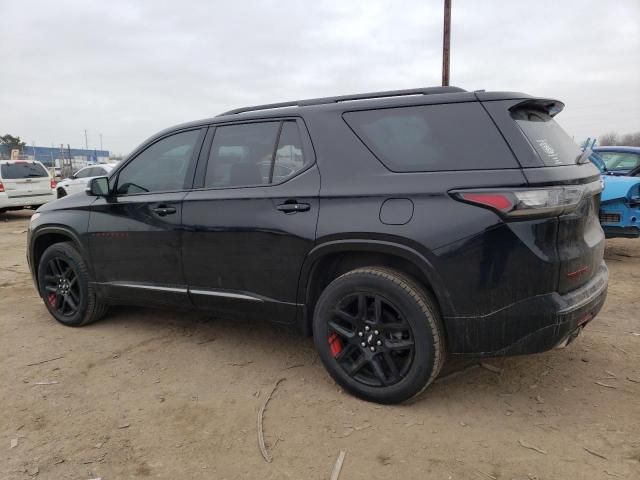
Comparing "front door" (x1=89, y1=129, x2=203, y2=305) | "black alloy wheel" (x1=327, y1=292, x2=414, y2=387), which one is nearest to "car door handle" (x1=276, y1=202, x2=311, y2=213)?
"black alloy wheel" (x1=327, y1=292, x2=414, y2=387)

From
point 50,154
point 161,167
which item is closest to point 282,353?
point 161,167

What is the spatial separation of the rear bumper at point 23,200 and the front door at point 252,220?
38.7 feet

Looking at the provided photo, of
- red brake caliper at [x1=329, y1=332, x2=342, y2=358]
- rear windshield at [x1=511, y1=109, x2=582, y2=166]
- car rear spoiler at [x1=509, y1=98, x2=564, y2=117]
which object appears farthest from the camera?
red brake caliper at [x1=329, y1=332, x2=342, y2=358]

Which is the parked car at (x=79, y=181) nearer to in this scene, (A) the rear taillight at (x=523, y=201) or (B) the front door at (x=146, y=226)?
(B) the front door at (x=146, y=226)

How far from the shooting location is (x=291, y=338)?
13.4ft

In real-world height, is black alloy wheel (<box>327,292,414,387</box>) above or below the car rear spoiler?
below

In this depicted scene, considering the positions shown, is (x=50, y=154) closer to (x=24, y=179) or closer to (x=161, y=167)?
(x=24, y=179)

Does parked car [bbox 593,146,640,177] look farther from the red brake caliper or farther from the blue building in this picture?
the blue building

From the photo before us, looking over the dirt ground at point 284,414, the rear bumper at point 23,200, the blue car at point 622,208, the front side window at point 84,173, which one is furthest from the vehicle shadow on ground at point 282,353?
the front side window at point 84,173

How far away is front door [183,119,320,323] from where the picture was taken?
10.2 feet

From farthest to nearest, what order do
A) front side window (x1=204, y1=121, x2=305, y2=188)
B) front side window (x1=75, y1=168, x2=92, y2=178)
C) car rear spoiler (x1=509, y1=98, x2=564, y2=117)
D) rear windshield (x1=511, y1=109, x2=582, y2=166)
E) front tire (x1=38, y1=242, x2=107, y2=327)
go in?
front side window (x1=75, y1=168, x2=92, y2=178) → front tire (x1=38, y1=242, x2=107, y2=327) → front side window (x1=204, y1=121, x2=305, y2=188) → car rear spoiler (x1=509, y1=98, x2=564, y2=117) → rear windshield (x1=511, y1=109, x2=582, y2=166)

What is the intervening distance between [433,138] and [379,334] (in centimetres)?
115

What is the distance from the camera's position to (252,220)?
3242mm

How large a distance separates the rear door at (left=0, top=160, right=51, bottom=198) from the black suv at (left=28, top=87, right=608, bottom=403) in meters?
11.3
